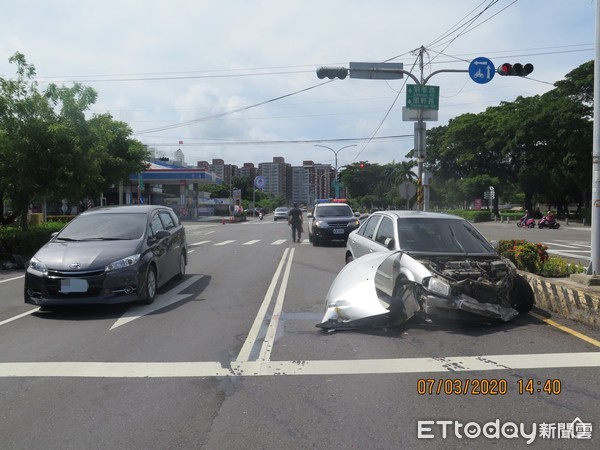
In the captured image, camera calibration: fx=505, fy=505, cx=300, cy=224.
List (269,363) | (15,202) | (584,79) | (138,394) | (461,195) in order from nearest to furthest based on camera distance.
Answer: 1. (138,394)
2. (269,363)
3. (15,202)
4. (584,79)
5. (461,195)

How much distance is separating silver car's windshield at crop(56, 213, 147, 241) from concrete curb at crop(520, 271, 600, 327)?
6371 mm

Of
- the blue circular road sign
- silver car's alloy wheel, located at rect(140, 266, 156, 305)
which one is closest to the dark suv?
the blue circular road sign

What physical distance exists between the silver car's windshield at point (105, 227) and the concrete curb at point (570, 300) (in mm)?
6371

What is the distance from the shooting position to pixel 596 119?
8.34 m

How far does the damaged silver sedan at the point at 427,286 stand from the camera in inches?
237

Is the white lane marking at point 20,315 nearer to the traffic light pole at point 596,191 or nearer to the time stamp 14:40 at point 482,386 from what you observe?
the time stamp 14:40 at point 482,386

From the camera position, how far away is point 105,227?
857cm

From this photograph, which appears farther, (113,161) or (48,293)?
(113,161)

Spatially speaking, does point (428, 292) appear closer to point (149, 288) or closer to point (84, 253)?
point (149, 288)

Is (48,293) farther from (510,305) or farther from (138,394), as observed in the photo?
(510,305)

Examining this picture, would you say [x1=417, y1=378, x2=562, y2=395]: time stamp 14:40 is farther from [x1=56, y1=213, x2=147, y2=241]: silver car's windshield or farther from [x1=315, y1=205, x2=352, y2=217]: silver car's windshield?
[x1=315, y1=205, x2=352, y2=217]: silver car's windshield

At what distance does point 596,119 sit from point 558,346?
4603 mm

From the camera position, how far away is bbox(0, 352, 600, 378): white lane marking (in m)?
4.79

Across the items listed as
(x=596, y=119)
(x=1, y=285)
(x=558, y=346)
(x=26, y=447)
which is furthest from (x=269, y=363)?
(x=1, y=285)
